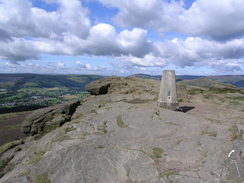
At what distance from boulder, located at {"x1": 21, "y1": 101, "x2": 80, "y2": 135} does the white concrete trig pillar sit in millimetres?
13320

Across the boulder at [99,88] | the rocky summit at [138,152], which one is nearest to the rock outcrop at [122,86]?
the boulder at [99,88]

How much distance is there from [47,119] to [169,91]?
17067mm

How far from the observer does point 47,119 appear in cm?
2436

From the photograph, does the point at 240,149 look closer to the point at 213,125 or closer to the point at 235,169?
the point at 235,169

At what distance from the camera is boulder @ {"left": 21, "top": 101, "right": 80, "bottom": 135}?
23.6 meters

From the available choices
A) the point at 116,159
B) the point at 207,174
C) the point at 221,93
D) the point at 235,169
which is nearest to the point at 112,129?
the point at 116,159

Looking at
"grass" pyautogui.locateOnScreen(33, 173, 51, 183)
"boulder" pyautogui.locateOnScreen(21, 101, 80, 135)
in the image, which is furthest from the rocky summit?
"boulder" pyautogui.locateOnScreen(21, 101, 80, 135)

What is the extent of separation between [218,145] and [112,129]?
28.7ft

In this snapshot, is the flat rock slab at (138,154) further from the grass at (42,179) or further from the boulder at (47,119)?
the boulder at (47,119)

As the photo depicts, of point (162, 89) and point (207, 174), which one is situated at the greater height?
point (162, 89)

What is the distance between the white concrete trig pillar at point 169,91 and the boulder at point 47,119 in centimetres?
1332

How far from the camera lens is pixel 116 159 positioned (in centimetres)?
1143

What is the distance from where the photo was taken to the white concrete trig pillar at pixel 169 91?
2325cm

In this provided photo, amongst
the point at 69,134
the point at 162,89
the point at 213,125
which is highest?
the point at 162,89
